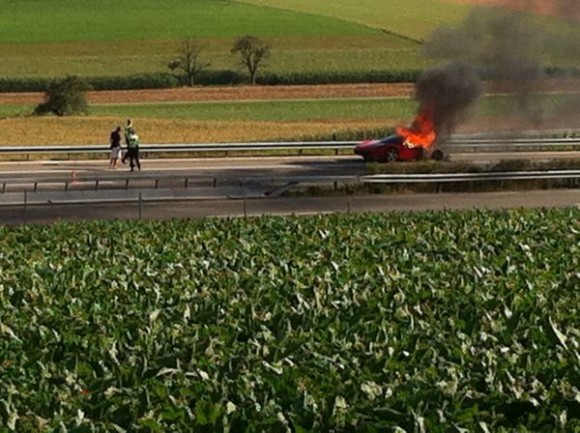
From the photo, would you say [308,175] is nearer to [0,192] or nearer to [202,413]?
[0,192]

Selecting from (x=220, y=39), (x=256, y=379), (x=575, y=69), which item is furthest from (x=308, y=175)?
(x=220, y=39)

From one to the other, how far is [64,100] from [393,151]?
33.7m

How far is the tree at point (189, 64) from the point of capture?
333 feet

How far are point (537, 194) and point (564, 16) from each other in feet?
19.5

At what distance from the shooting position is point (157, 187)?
41656 millimetres

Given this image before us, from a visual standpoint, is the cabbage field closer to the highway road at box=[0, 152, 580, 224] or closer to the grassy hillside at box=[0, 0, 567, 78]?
the highway road at box=[0, 152, 580, 224]

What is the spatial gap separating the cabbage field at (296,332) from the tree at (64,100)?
52.7 m

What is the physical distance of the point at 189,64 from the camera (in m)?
102

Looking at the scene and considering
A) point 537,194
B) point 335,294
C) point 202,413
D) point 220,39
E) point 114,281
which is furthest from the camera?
point 220,39

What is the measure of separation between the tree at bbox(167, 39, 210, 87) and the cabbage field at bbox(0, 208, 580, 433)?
74.8 meters

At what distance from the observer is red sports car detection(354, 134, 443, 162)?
4725 cm

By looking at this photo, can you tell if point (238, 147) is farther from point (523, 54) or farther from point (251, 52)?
point (251, 52)

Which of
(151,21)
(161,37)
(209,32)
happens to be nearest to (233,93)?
(209,32)

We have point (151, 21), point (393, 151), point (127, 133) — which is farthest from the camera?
→ point (151, 21)
